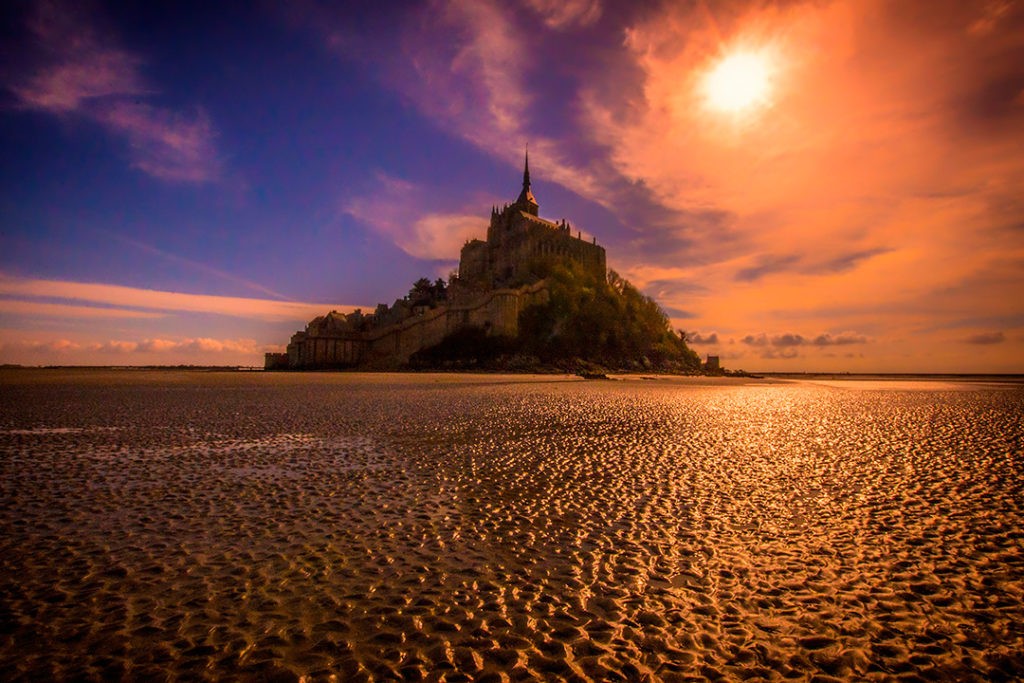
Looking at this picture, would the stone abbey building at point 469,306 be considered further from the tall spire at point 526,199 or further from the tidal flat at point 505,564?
the tidal flat at point 505,564

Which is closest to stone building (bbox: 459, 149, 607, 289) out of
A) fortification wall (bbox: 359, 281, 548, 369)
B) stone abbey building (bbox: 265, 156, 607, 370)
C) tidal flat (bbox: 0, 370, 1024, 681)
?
stone abbey building (bbox: 265, 156, 607, 370)

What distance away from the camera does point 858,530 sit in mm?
4453

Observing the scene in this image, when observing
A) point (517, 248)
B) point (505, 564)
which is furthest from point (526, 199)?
point (505, 564)

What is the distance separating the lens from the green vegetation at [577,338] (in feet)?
218

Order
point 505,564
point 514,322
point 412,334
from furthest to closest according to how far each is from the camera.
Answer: point 412,334 < point 514,322 < point 505,564

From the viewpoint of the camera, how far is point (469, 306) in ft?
230

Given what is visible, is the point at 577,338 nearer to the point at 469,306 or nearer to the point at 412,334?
the point at 469,306

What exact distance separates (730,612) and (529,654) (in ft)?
4.35

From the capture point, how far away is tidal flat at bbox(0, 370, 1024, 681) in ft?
8.14

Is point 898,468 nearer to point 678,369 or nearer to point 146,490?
point 146,490

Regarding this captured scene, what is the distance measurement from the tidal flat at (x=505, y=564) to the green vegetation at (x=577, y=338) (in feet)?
177

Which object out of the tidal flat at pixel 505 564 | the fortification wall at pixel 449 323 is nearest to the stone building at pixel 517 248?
the fortification wall at pixel 449 323

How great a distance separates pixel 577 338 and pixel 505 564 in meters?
69.9

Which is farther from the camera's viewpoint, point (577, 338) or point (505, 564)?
point (577, 338)
